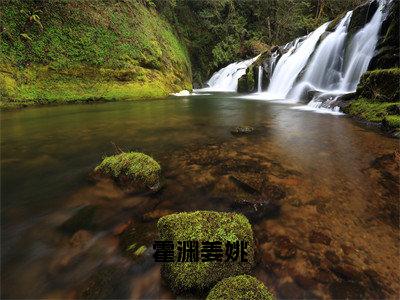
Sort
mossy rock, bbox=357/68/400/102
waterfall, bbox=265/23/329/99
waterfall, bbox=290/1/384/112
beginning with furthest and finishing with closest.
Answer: waterfall, bbox=265/23/329/99
waterfall, bbox=290/1/384/112
mossy rock, bbox=357/68/400/102

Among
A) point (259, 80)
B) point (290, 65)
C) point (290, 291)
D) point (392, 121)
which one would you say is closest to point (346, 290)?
point (290, 291)

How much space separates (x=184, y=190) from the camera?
411 cm

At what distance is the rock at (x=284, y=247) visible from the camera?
2717 mm

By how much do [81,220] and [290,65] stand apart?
56.7 ft

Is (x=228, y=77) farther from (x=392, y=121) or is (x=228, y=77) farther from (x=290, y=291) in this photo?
(x=290, y=291)

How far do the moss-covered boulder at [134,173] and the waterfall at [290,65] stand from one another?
14150 millimetres

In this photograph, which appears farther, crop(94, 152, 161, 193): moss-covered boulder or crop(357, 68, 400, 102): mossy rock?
crop(357, 68, 400, 102): mossy rock

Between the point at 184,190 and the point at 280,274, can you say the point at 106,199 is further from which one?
the point at 280,274

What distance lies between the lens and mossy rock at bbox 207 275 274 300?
1.91 meters

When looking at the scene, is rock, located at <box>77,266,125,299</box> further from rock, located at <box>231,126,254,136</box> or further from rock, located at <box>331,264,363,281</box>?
rock, located at <box>231,126,254,136</box>

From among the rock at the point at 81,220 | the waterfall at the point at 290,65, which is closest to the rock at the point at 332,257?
the rock at the point at 81,220

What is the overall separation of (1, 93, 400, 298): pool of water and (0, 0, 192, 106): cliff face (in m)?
8.95

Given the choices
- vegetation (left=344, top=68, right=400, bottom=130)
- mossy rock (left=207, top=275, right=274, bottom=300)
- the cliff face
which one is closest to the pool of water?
mossy rock (left=207, top=275, right=274, bottom=300)

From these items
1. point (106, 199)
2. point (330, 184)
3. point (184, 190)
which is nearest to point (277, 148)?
point (330, 184)
